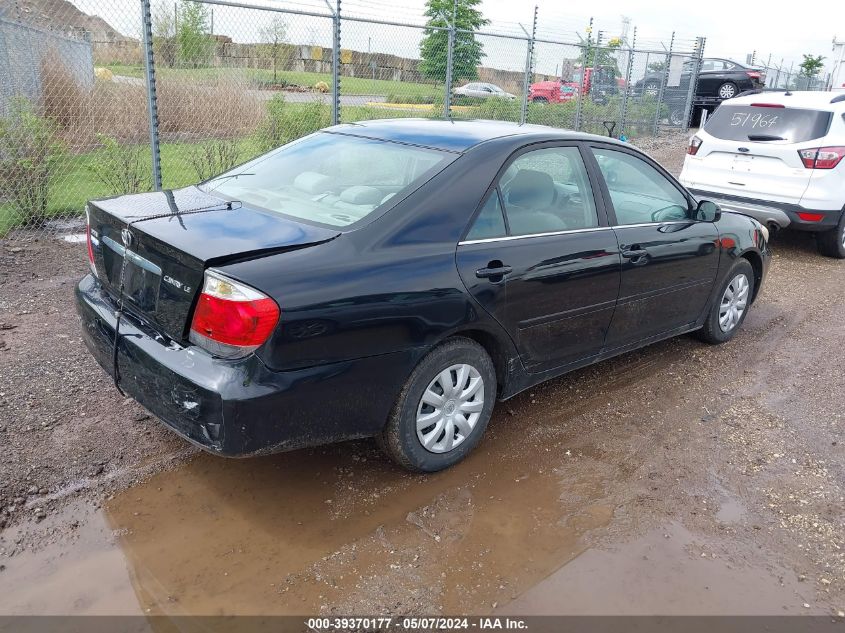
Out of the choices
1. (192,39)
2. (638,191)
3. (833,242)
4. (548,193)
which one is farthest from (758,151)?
(192,39)

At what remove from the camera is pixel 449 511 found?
3.23 metres

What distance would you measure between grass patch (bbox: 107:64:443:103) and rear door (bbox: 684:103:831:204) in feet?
14.9

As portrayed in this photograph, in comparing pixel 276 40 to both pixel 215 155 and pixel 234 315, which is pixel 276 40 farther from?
pixel 234 315

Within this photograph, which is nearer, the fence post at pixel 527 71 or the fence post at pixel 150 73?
the fence post at pixel 150 73

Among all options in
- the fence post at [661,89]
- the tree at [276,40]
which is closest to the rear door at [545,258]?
the tree at [276,40]

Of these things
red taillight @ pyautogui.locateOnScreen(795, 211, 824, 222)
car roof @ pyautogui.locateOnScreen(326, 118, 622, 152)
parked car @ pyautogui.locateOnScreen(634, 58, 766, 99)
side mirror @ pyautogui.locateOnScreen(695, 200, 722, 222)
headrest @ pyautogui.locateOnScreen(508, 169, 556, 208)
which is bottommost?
red taillight @ pyautogui.locateOnScreen(795, 211, 824, 222)

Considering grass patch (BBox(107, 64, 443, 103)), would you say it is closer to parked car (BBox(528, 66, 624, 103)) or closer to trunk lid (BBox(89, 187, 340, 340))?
parked car (BBox(528, 66, 624, 103))

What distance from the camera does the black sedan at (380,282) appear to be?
9.08ft

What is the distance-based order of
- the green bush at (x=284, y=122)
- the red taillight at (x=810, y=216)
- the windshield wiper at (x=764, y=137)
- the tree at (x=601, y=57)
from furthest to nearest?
1. the tree at (x=601, y=57)
2. the green bush at (x=284, y=122)
3. the windshield wiper at (x=764, y=137)
4. the red taillight at (x=810, y=216)

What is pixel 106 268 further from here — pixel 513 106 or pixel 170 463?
pixel 513 106

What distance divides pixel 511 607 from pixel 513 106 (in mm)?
12228

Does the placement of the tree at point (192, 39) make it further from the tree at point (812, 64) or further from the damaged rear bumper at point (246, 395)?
the tree at point (812, 64)

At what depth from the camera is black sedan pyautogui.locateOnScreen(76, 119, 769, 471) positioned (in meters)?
2.77

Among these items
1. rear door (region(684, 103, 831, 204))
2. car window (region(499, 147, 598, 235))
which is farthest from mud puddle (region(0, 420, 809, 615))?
rear door (region(684, 103, 831, 204))
